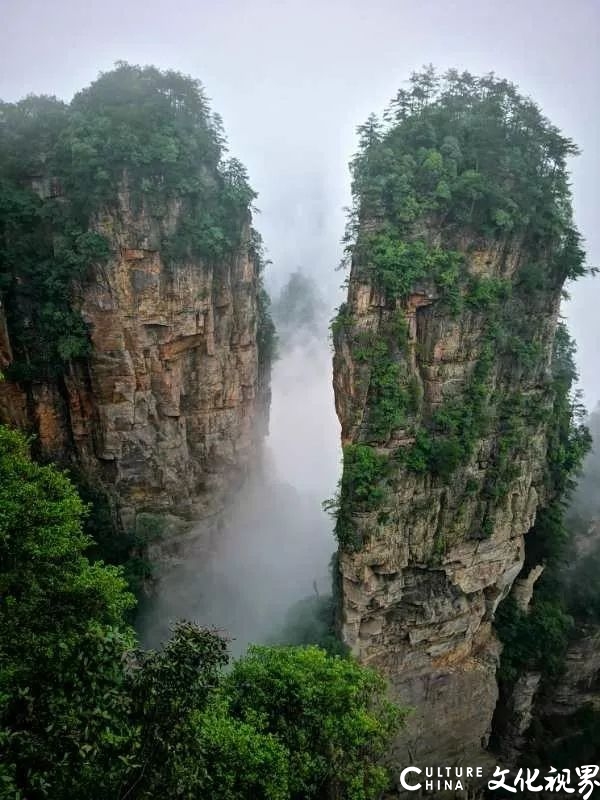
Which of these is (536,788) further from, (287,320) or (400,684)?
(287,320)

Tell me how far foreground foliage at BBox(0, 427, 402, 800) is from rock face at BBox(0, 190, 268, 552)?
719 cm

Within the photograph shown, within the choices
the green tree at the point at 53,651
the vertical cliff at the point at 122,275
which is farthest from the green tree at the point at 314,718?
the vertical cliff at the point at 122,275

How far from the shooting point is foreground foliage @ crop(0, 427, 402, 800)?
7.66 meters

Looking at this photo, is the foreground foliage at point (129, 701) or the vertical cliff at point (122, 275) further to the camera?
the vertical cliff at point (122, 275)

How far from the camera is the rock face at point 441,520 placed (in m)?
17.5

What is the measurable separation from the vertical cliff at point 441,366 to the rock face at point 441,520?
0.18 feet

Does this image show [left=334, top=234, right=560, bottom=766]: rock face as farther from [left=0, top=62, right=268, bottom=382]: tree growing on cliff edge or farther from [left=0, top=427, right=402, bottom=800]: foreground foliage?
[left=0, top=62, right=268, bottom=382]: tree growing on cliff edge

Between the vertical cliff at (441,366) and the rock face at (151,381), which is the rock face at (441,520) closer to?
the vertical cliff at (441,366)

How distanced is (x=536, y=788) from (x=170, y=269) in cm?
2100

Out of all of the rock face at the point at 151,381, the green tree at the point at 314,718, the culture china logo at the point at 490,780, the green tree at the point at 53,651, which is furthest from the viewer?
the rock face at the point at 151,381

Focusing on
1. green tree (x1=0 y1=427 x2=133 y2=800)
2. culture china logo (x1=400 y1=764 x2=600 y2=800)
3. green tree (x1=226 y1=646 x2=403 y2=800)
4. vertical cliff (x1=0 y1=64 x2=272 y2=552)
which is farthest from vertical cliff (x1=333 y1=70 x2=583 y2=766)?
green tree (x1=0 y1=427 x2=133 y2=800)

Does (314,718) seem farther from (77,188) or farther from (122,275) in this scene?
(77,188)

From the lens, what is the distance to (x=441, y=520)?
18.6 meters

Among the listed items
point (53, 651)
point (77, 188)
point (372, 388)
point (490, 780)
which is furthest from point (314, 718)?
point (77, 188)
